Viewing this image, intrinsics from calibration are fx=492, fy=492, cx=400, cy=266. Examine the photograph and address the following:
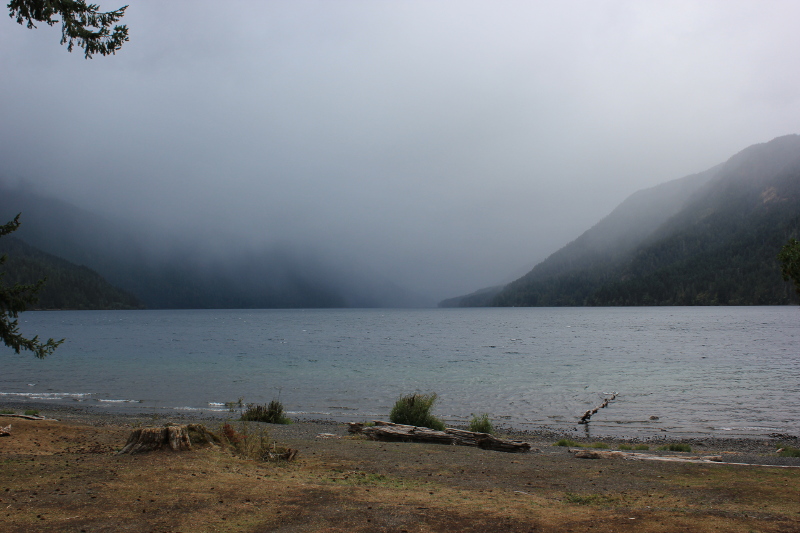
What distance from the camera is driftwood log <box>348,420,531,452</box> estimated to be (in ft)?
48.4

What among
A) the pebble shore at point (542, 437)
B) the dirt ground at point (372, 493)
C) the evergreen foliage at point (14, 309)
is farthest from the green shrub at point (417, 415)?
the evergreen foliage at point (14, 309)

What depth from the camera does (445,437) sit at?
1529cm

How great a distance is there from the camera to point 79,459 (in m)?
10.2

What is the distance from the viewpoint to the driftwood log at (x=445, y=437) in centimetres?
1475

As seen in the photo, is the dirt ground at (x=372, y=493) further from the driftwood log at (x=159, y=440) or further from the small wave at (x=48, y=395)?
the small wave at (x=48, y=395)

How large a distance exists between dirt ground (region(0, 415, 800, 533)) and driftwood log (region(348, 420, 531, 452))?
1.87 metres

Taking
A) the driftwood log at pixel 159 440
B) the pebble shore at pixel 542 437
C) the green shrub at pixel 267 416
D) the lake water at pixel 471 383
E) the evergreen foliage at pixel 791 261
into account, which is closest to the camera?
the driftwood log at pixel 159 440

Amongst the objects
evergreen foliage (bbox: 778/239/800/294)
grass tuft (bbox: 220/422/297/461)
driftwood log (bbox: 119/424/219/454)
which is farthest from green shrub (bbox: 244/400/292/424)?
evergreen foliage (bbox: 778/239/800/294)

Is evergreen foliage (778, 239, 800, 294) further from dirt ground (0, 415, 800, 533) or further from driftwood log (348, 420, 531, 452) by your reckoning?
driftwood log (348, 420, 531, 452)

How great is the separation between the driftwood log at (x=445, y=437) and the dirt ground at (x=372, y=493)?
187 centimetres

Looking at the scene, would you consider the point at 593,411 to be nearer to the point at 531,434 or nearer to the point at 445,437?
the point at 531,434

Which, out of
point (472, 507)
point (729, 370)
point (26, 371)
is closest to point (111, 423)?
point (472, 507)

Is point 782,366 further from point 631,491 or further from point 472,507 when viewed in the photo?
point 472,507

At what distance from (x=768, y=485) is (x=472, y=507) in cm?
624
